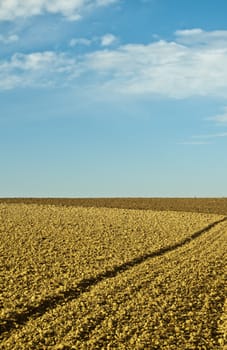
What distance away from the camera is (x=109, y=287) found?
1728 centimetres

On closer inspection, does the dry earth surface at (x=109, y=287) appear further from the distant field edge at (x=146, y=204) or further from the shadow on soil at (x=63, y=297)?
the distant field edge at (x=146, y=204)

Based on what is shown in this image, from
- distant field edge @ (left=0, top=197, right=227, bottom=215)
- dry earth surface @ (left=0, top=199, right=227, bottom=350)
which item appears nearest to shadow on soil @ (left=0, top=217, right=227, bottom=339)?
dry earth surface @ (left=0, top=199, right=227, bottom=350)

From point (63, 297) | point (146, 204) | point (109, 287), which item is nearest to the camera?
point (63, 297)

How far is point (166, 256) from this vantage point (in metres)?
23.4

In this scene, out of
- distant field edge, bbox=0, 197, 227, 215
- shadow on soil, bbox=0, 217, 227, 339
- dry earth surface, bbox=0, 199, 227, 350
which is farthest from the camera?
distant field edge, bbox=0, 197, 227, 215

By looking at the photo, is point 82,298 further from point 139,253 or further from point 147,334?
point 139,253

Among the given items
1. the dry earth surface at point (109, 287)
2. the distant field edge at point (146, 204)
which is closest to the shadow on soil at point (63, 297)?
the dry earth surface at point (109, 287)

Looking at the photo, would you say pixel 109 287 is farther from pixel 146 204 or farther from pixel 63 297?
pixel 146 204

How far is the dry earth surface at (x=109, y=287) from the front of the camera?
12.8 meters

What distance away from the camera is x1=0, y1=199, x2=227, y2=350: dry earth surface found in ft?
41.9

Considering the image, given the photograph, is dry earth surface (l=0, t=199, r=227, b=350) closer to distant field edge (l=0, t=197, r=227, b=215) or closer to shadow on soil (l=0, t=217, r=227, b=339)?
shadow on soil (l=0, t=217, r=227, b=339)

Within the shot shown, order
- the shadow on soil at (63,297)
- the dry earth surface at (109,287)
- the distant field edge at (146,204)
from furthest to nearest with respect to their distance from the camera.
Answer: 1. the distant field edge at (146,204)
2. the shadow on soil at (63,297)
3. the dry earth surface at (109,287)

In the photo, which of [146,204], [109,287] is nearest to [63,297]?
[109,287]

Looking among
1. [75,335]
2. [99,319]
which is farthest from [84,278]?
[75,335]
